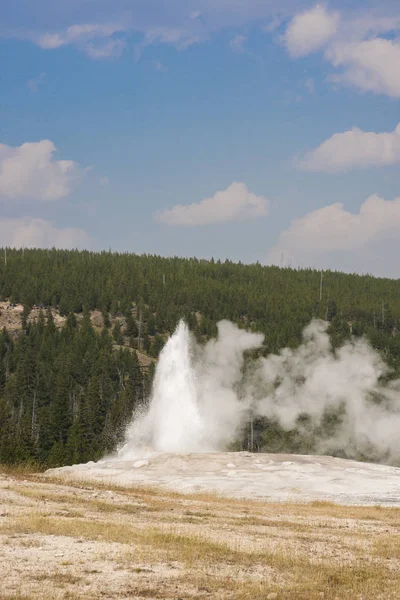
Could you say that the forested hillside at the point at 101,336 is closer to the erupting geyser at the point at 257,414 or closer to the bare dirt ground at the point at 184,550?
the erupting geyser at the point at 257,414

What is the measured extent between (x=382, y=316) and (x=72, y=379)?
9303cm

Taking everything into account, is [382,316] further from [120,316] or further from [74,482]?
[74,482]

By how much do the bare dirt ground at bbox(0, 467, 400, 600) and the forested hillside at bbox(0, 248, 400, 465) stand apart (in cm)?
5160

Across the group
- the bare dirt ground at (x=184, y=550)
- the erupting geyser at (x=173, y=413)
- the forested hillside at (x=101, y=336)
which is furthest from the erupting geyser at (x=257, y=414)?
the bare dirt ground at (x=184, y=550)

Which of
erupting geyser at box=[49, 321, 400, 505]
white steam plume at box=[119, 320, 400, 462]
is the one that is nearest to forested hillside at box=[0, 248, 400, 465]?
white steam plume at box=[119, 320, 400, 462]

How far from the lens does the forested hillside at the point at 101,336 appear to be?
3666 inches

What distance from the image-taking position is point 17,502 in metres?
27.5

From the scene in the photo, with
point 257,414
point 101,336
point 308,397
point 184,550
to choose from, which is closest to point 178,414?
point 308,397

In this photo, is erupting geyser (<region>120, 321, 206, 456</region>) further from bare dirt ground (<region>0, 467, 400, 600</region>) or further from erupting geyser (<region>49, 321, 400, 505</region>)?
bare dirt ground (<region>0, 467, 400, 600</region>)

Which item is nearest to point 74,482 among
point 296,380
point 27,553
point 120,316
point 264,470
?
point 264,470

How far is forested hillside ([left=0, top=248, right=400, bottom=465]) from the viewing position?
306ft

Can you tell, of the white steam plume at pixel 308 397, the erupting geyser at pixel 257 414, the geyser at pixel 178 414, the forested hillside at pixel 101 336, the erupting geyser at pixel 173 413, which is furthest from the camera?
the forested hillside at pixel 101 336

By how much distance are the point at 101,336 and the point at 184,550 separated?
4849 inches

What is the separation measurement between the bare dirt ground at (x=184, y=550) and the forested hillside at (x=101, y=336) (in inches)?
2032
